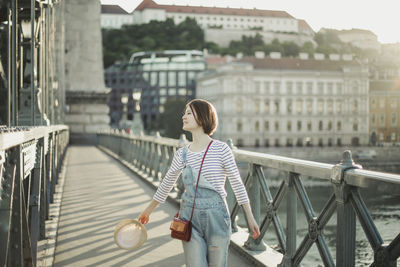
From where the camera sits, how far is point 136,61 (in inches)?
5098

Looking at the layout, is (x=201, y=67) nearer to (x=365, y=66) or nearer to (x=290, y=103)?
(x=290, y=103)

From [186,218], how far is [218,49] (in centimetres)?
14975

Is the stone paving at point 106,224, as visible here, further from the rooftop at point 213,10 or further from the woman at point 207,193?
the rooftop at point 213,10

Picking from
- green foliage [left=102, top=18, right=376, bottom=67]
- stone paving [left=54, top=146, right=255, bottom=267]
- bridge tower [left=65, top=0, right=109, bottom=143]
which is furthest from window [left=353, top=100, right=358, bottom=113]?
stone paving [left=54, top=146, right=255, bottom=267]

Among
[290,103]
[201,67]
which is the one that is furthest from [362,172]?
[201,67]

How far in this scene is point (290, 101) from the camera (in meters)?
109

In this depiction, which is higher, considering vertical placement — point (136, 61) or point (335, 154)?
point (136, 61)

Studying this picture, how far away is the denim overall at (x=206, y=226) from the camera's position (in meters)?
3.72

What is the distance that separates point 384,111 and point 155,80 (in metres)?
44.2

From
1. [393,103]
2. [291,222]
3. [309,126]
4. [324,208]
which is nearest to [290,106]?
[309,126]

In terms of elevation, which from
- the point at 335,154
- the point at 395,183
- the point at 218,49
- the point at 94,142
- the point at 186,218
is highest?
the point at 218,49

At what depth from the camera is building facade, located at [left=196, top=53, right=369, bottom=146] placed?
104 meters

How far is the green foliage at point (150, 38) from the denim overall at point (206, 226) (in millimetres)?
141619

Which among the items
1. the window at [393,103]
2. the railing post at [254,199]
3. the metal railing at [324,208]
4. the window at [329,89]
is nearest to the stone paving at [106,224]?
the railing post at [254,199]
